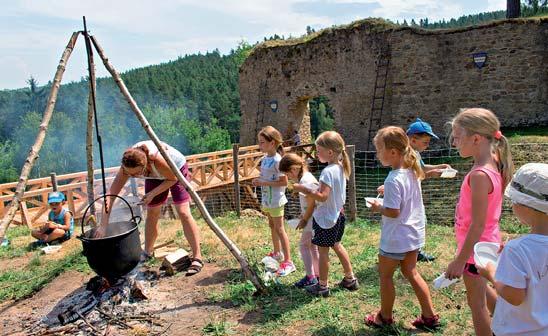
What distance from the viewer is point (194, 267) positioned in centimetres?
447

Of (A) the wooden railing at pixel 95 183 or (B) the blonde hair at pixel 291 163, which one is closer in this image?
(B) the blonde hair at pixel 291 163

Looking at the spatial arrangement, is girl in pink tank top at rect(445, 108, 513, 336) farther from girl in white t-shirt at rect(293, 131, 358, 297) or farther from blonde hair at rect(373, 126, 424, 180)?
girl in white t-shirt at rect(293, 131, 358, 297)

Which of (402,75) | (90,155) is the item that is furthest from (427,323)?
(402,75)

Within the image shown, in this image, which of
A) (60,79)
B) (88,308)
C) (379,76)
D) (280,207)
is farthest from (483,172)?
(379,76)

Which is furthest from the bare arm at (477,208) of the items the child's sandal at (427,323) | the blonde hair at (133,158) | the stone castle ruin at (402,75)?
the stone castle ruin at (402,75)

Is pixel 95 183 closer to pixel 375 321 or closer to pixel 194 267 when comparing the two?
pixel 194 267

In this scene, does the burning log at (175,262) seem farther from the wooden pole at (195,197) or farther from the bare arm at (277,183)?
the bare arm at (277,183)

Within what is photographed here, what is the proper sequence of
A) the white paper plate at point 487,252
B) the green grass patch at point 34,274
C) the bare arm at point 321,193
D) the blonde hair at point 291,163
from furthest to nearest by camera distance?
the green grass patch at point 34,274
the blonde hair at point 291,163
the bare arm at point 321,193
the white paper plate at point 487,252

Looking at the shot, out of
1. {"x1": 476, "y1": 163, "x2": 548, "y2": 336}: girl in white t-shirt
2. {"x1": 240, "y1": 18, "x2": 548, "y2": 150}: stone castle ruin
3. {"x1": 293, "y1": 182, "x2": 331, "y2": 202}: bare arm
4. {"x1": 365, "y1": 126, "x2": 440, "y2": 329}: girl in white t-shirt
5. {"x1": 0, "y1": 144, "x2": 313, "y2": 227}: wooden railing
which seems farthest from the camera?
{"x1": 240, "y1": 18, "x2": 548, "y2": 150}: stone castle ruin

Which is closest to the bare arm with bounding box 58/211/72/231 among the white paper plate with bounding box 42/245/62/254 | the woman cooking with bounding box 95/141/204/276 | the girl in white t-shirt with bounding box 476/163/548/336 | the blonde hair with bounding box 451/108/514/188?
the white paper plate with bounding box 42/245/62/254

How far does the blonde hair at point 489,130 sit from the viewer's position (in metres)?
2.25

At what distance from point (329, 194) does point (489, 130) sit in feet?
4.44

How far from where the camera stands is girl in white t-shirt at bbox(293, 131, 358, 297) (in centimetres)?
329

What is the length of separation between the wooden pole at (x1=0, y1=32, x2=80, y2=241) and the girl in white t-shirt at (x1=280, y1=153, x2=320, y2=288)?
7.28 ft
